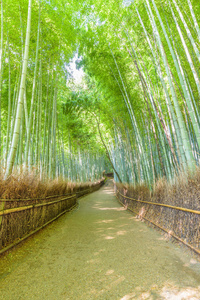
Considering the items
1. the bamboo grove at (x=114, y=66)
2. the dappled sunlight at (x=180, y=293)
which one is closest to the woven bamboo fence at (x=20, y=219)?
the bamboo grove at (x=114, y=66)

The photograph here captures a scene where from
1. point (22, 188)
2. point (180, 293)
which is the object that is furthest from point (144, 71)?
point (180, 293)

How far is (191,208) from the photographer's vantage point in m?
2.09

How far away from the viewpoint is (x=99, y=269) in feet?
5.90

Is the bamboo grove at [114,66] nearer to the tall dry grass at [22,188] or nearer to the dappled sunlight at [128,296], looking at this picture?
the tall dry grass at [22,188]

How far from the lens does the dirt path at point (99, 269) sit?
141cm

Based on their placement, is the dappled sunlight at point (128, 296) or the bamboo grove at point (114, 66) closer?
the dappled sunlight at point (128, 296)

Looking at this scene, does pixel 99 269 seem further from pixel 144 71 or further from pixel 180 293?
pixel 144 71

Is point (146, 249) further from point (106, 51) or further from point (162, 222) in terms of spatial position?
point (106, 51)

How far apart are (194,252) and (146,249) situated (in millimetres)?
594

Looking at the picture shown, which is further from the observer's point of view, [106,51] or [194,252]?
[106,51]

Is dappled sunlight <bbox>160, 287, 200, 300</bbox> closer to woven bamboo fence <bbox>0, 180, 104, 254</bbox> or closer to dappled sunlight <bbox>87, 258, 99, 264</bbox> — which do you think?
dappled sunlight <bbox>87, 258, 99, 264</bbox>

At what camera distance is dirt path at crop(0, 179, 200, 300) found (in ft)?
4.61

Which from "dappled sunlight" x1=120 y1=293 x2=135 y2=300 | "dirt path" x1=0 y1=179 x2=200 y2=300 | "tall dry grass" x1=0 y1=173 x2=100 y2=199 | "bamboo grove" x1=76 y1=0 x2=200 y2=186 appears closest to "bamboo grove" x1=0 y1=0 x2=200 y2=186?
"bamboo grove" x1=76 y1=0 x2=200 y2=186

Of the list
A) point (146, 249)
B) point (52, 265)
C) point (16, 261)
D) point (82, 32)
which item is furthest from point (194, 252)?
point (82, 32)
